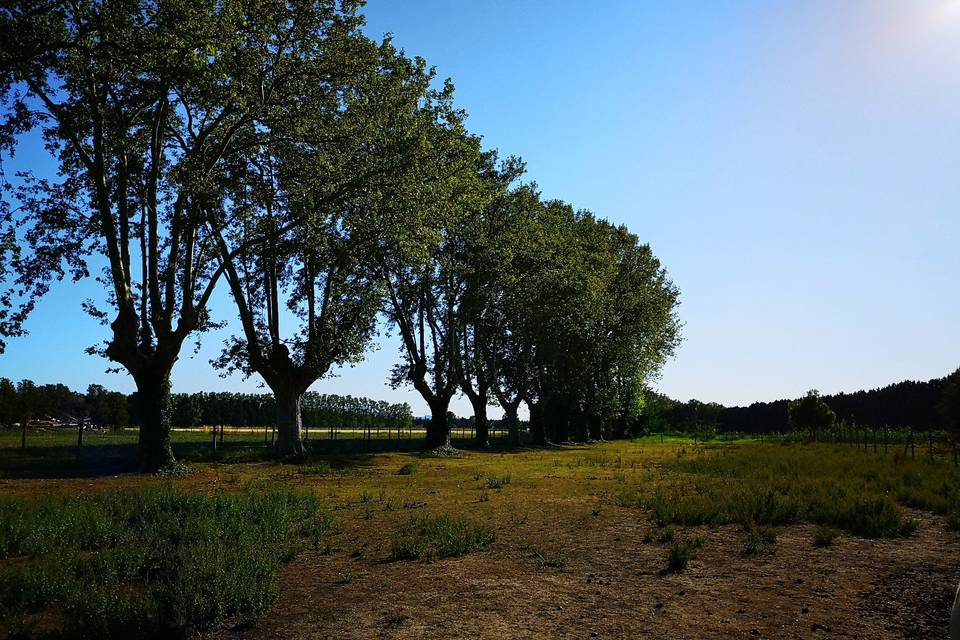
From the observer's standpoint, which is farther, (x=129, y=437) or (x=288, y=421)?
(x=129, y=437)

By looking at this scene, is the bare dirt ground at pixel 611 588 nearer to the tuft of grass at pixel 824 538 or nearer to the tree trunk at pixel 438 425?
the tuft of grass at pixel 824 538

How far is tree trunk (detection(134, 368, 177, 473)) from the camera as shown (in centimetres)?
2412

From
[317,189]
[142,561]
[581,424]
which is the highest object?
[317,189]

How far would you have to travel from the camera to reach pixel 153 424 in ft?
79.7

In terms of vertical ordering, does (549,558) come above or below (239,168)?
below

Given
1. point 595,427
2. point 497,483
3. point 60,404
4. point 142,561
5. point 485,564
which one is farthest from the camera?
point 60,404

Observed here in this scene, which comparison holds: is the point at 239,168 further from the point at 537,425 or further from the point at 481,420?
the point at 537,425

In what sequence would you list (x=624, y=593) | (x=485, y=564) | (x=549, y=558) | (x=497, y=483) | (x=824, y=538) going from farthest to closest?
1. (x=497, y=483)
2. (x=824, y=538)
3. (x=549, y=558)
4. (x=485, y=564)
5. (x=624, y=593)

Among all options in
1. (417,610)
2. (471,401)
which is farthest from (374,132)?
(471,401)

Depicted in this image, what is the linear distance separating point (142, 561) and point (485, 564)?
4905 millimetres

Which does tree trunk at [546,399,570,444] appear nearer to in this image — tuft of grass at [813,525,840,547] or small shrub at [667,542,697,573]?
tuft of grass at [813,525,840,547]

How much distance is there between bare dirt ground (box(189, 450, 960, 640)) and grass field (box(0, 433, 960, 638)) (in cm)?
4

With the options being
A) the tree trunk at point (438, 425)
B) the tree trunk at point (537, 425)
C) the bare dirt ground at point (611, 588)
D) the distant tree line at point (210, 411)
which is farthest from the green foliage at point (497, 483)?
the distant tree line at point (210, 411)

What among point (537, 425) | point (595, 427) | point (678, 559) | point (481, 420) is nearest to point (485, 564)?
point (678, 559)
